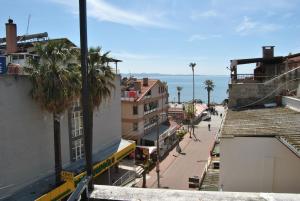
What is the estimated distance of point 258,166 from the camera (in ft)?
37.8

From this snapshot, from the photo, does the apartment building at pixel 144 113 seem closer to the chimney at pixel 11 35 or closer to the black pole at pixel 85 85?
the chimney at pixel 11 35

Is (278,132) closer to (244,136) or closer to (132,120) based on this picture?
(244,136)

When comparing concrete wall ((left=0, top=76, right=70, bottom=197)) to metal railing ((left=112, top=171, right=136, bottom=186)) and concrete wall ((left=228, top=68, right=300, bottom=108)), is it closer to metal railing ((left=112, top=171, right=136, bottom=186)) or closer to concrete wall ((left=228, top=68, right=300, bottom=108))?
metal railing ((left=112, top=171, right=136, bottom=186))

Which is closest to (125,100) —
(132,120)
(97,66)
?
(132,120)

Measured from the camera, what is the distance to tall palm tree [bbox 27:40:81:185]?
68.9 ft

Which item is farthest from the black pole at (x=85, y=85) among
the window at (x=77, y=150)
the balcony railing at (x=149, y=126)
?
the balcony railing at (x=149, y=126)

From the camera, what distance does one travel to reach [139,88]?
50531 mm

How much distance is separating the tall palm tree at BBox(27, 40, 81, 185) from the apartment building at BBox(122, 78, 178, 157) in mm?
21003

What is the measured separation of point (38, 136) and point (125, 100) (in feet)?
81.0

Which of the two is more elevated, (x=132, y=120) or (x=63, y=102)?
(x=63, y=102)

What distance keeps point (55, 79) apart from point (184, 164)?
25.6 meters

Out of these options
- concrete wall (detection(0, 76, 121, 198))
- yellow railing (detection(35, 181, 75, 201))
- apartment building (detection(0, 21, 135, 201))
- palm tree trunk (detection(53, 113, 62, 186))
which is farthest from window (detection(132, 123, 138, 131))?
yellow railing (detection(35, 181, 75, 201))

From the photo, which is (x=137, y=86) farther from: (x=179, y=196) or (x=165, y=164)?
(x=179, y=196)

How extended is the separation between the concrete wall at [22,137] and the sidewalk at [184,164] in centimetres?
1277
